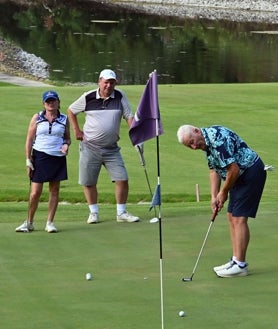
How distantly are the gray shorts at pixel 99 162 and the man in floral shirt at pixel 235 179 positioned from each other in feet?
9.74

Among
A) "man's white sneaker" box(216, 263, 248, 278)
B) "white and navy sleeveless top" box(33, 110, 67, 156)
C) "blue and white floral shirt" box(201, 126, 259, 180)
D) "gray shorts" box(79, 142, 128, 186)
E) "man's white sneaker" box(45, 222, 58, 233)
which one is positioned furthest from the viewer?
"gray shorts" box(79, 142, 128, 186)

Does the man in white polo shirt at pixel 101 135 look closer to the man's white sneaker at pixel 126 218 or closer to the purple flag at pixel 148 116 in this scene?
the man's white sneaker at pixel 126 218

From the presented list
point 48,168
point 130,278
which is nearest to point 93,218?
point 48,168

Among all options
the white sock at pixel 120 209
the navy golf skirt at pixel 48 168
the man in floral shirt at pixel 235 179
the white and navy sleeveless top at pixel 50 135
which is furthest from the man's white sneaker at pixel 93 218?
the man in floral shirt at pixel 235 179

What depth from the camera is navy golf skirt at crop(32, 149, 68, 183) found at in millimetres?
11164

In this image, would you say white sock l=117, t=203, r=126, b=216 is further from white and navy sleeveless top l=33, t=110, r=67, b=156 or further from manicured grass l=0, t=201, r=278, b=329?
white and navy sleeveless top l=33, t=110, r=67, b=156

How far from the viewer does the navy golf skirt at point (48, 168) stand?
11.2 metres

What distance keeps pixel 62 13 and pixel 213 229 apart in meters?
68.3

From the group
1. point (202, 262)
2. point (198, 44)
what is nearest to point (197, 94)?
point (202, 262)

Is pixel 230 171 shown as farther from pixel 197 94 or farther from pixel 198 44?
pixel 198 44

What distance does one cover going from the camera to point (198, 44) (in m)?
57.8

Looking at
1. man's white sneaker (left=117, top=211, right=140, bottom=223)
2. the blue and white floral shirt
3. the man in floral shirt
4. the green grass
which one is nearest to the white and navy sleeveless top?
the green grass

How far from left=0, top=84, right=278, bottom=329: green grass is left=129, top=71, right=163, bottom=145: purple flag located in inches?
41.3

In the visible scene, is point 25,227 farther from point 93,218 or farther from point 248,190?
point 248,190
